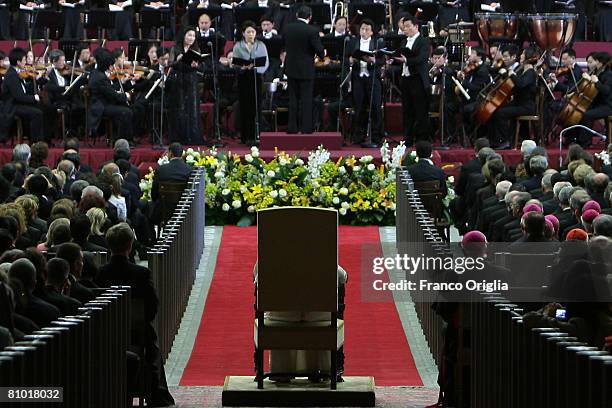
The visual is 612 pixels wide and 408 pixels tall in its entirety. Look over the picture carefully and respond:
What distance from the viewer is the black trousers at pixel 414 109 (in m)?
22.3

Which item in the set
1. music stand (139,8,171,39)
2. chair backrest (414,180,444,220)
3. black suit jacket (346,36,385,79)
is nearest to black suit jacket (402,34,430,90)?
black suit jacket (346,36,385,79)

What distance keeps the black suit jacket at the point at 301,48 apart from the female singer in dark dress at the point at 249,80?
564mm

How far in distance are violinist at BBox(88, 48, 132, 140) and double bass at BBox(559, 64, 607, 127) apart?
19.0ft

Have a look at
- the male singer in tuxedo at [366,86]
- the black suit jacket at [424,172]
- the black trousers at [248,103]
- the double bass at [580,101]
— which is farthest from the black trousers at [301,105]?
the black suit jacket at [424,172]

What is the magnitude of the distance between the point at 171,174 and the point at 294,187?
217 cm

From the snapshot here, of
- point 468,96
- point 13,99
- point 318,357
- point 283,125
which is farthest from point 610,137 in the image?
point 318,357

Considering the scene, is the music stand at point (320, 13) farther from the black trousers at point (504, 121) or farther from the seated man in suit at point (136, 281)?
the seated man in suit at point (136, 281)

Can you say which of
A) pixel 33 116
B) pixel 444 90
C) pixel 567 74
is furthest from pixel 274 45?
pixel 567 74

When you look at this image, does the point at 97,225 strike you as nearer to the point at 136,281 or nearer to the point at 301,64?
the point at 136,281

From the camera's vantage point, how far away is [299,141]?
856 inches

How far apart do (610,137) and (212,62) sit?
5365mm

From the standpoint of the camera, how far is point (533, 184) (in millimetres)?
16438

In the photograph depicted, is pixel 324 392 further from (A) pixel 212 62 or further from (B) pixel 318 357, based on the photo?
(A) pixel 212 62

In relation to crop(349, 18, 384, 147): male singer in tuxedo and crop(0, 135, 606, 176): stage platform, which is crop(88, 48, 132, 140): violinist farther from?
crop(349, 18, 384, 147): male singer in tuxedo
